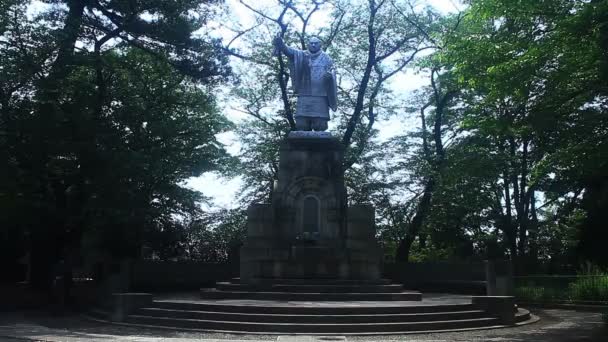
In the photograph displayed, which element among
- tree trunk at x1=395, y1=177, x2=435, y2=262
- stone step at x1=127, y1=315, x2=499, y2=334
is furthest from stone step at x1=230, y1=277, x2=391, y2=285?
tree trunk at x1=395, y1=177, x2=435, y2=262

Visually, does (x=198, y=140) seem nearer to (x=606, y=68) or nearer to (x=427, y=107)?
(x=427, y=107)

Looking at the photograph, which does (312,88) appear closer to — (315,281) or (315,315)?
(315,281)

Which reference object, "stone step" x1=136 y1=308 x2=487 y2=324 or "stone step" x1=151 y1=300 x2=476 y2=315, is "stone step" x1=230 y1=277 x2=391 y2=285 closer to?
"stone step" x1=151 y1=300 x2=476 y2=315

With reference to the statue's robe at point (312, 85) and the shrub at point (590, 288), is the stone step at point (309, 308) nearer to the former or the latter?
the shrub at point (590, 288)

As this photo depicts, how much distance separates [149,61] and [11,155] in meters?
8.01

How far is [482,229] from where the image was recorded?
33531 mm

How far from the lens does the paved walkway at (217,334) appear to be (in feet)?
A: 39.4

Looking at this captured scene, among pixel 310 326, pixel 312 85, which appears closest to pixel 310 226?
pixel 312 85

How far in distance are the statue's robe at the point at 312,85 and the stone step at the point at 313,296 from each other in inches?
274

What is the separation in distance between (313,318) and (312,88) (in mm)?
9952

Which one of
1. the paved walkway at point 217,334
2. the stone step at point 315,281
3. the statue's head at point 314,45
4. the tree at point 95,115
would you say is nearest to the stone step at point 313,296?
the stone step at point 315,281

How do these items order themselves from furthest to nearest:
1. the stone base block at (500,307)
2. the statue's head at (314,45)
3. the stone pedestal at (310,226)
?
the statue's head at (314,45)
the stone pedestal at (310,226)
the stone base block at (500,307)

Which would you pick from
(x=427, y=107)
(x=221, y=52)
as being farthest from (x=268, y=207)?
(x=427, y=107)

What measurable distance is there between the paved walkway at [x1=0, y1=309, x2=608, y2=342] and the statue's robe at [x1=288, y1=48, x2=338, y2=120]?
10.0m
